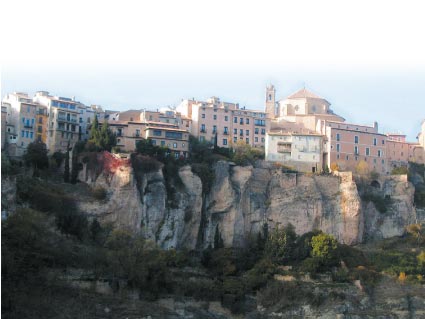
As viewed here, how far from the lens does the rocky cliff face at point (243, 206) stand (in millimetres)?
49062

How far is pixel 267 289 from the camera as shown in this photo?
47250 mm

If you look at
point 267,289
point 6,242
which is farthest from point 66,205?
point 267,289

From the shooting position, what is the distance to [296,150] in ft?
184

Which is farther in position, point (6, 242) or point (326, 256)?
point (326, 256)

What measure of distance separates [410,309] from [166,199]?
1362 cm

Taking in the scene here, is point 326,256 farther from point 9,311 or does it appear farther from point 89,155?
point 9,311

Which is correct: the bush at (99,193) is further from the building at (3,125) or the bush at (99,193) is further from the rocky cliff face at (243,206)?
the building at (3,125)

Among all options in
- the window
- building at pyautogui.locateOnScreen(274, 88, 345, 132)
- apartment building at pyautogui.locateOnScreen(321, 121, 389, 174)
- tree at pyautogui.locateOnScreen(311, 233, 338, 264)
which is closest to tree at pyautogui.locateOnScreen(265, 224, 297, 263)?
tree at pyautogui.locateOnScreen(311, 233, 338, 264)

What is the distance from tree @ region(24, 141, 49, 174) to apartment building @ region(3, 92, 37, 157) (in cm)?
178

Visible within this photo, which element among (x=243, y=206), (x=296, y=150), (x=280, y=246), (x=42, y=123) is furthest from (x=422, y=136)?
(x=42, y=123)

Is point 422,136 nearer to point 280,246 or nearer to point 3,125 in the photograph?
point 280,246

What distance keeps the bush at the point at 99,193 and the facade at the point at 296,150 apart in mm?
11328

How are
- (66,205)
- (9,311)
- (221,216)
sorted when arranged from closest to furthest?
(9,311), (66,205), (221,216)

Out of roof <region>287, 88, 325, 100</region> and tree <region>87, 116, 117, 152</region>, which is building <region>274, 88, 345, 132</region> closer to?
roof <region>287, 88, 325, 100</region>
